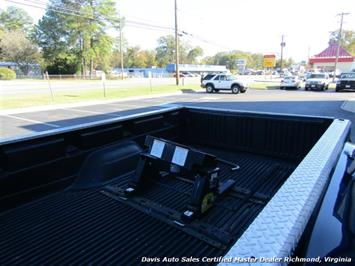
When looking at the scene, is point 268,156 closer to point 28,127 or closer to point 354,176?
point 354,176

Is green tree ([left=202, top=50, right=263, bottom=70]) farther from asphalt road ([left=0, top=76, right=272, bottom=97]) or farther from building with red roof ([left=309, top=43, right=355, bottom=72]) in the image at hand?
asphalt road ([left=0, top=76, right=272, bottom=97])

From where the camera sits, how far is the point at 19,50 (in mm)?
53500

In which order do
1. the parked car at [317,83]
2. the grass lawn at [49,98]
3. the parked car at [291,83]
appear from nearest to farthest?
the grass lawn at [49,98] < the parked car at [317,83] < the parked car at [291,83]

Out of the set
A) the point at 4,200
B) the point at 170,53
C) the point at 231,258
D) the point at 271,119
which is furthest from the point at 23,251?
the point at 170,53

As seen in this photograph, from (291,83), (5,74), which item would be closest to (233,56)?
(5,74)

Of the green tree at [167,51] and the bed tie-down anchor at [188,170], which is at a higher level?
the green tree at [167,51]

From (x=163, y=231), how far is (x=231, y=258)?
Result: 1492 mm

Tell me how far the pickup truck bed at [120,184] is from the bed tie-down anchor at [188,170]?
10 centimetres

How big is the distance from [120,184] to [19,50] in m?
60.9

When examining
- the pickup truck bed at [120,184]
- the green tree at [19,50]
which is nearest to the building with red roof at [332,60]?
the green tree at [19,50]

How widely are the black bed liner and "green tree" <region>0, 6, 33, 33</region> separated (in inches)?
3164

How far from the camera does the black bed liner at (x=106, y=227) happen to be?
2.10 m

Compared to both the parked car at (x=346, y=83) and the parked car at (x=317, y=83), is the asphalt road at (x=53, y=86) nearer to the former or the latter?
the parked car at (x=317, y=83)

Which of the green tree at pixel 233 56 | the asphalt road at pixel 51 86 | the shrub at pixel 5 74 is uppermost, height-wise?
the green tree at pixel 233 56
